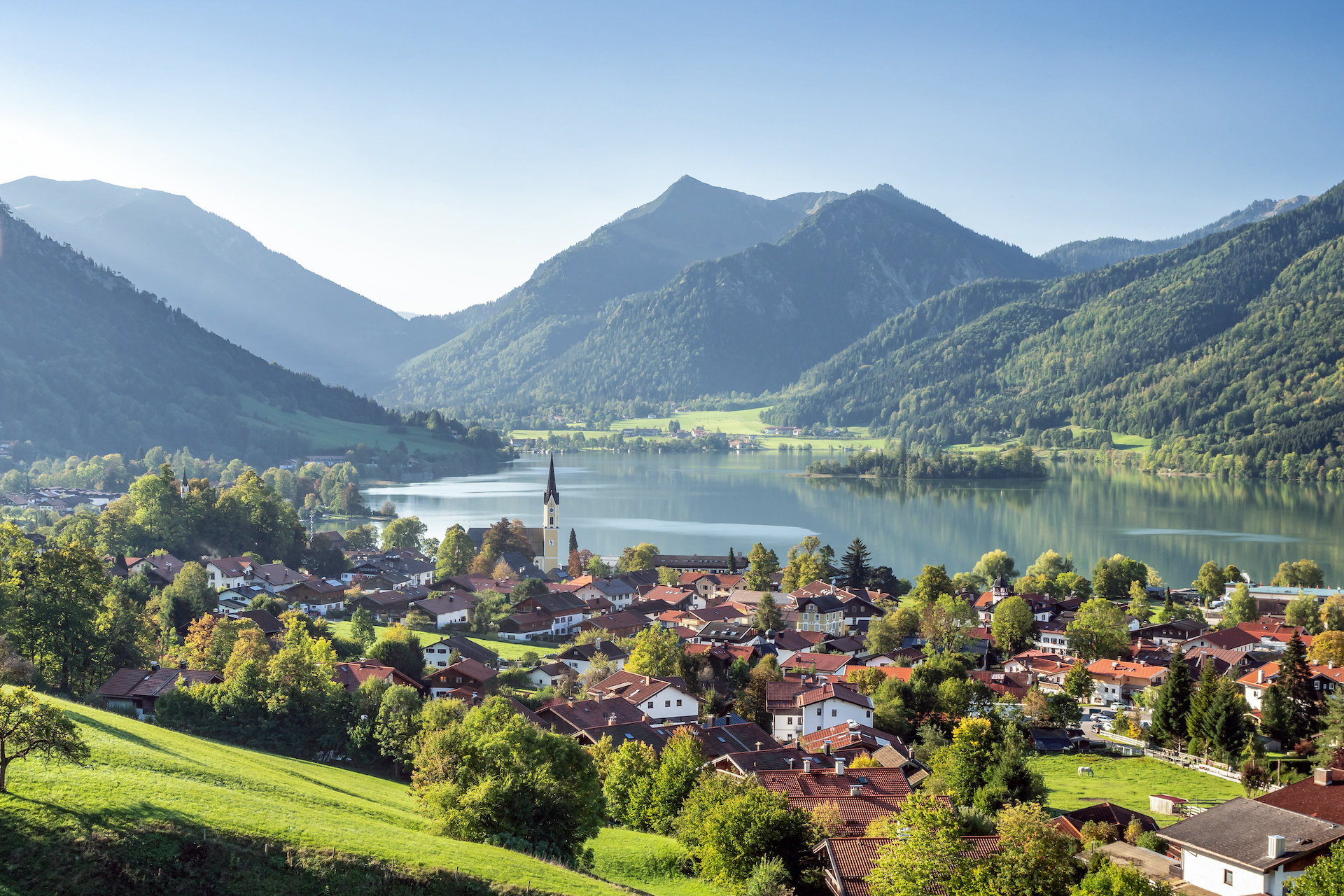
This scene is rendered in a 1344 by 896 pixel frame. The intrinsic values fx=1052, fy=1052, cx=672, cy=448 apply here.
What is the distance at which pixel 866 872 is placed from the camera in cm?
1416

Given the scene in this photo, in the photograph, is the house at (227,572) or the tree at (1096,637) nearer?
the tree at (1096,637)

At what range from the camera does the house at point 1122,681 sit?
111 ft

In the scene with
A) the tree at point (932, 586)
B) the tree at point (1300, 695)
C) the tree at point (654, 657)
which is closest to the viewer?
the tree at point (1300, 695)

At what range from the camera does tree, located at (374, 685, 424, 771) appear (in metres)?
22.4

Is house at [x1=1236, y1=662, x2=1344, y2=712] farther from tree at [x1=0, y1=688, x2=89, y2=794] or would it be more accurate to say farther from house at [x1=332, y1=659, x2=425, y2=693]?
tree at [x1=0, y1=688, x2=89, y2=794]

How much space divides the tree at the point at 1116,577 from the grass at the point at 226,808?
4300 cm

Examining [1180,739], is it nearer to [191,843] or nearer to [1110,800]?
[1110,800]

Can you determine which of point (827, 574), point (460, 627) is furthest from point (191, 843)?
point (827, 574)

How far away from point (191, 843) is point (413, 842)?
2731mm

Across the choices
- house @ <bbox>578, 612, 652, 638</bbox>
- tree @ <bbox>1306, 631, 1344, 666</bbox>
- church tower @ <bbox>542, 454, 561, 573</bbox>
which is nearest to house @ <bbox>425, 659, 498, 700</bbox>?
house @ <bbox>578, 612, 652, 638</bbox>

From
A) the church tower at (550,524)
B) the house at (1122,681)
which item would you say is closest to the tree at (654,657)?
the house at (1122,681)

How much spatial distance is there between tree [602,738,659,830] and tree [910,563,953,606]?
2854 cm

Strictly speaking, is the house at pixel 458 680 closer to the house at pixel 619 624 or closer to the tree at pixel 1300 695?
the house at pixel 619 624

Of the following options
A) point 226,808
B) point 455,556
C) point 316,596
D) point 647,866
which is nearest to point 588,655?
point 316,596
